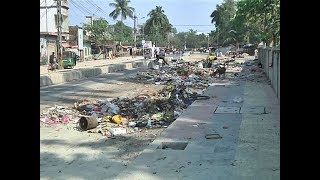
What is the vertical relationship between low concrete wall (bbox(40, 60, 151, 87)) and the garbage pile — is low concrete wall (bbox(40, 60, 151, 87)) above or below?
above

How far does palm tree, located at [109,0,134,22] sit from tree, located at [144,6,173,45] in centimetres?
657

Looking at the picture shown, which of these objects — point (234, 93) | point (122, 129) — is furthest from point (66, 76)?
point (122, 129)

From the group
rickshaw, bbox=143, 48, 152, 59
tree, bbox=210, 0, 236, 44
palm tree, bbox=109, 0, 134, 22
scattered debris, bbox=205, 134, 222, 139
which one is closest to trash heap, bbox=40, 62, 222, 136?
scattered debris, bbox=205, 134, 222, 139

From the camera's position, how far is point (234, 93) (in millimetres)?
17688

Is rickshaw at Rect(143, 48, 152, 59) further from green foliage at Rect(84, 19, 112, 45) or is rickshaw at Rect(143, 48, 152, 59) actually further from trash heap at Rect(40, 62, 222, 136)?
trash heap at Rect(40, 62, 222, 136)

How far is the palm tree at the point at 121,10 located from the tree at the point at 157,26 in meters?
6.57

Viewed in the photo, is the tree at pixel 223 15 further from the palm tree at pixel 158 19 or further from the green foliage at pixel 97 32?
the green foliage at pixel 97 32

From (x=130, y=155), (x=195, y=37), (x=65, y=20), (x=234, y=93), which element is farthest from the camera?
(x=195, y=37)

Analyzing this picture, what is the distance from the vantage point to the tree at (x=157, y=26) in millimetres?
110750

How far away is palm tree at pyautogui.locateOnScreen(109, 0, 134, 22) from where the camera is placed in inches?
4131

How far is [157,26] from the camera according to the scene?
113 m

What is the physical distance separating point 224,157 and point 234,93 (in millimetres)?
11080
